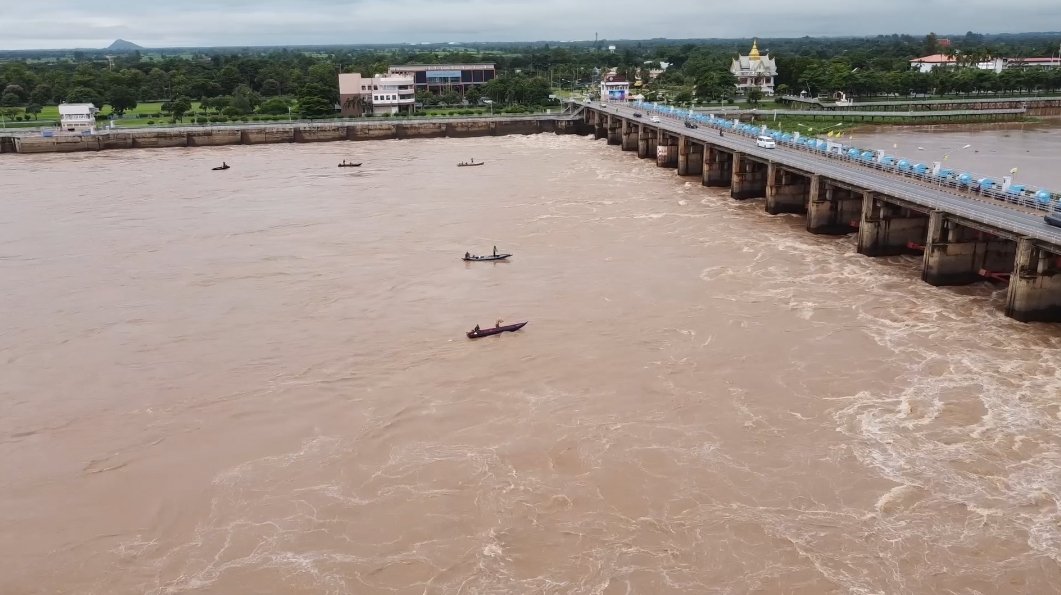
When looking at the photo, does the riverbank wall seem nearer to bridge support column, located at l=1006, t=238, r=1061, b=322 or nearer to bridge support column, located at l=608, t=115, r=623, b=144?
bridge support column, located at l=608, t=115, r=623, b=144

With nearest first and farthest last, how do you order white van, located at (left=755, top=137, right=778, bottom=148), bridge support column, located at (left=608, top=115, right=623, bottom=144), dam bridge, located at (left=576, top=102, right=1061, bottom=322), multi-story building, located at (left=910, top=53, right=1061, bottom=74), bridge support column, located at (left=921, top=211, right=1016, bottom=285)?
dam bridge, located at (left=576, top=102, right=1061, bottom=322) → bridge support column, located at (left=921, top=211, right=1016, bottom=285) → white van, located at (left=755, top=137, right=778, bottom=148) → bridge support column, located at (left=608, top=115, right=623, bottom=144) → multi-story building, located at (left=910, top=53, right=1061, bottom=74)

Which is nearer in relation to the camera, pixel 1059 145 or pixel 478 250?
pixel 478 250

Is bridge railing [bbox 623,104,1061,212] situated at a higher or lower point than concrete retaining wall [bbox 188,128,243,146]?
higher

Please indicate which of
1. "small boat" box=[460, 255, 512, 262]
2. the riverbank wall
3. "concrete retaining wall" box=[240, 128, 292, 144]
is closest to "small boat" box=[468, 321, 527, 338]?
"small boat" box=[460, 255, 512, 262]

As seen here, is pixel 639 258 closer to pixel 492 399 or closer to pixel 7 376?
pixel 492 399

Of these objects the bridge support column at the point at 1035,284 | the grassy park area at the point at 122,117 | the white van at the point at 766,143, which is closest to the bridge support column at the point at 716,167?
the white van at the point at 766,143

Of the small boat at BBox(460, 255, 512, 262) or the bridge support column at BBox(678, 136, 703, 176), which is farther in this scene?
the bridge support column at BBox(678, 136, 703, 176)

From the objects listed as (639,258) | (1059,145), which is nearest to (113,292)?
(639,258)
